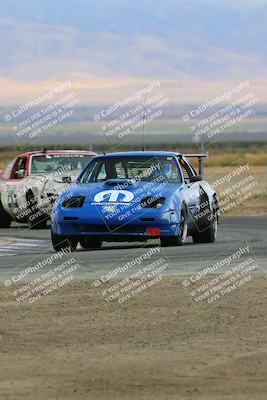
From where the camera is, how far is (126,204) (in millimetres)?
17359

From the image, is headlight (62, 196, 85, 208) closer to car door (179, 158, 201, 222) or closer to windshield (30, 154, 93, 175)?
car door (179, 158, 201, 222)

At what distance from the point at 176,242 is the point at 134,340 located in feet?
26.5

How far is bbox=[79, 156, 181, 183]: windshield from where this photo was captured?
18312 mm

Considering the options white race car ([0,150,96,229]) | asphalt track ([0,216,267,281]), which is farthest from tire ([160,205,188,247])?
white race car ([0,150,96,229])

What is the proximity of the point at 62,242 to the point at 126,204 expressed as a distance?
1.07 metres

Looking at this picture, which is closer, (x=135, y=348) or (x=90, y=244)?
(x=135, y=348)

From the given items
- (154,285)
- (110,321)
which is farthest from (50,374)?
(154,285)

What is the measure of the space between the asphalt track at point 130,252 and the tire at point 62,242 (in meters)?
0.16

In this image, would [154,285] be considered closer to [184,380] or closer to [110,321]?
[110,321]

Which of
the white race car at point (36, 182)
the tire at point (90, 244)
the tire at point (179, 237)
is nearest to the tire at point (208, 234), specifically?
the tire at point (179, 237)

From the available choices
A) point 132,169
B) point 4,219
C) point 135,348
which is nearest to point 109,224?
point 132,169

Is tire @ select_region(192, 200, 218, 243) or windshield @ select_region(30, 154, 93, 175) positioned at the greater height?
tire @ select_region(192, 200, 218, 243)

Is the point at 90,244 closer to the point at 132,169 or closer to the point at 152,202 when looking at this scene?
the point at 132,169

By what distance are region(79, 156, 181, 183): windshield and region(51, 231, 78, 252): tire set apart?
106 cm
